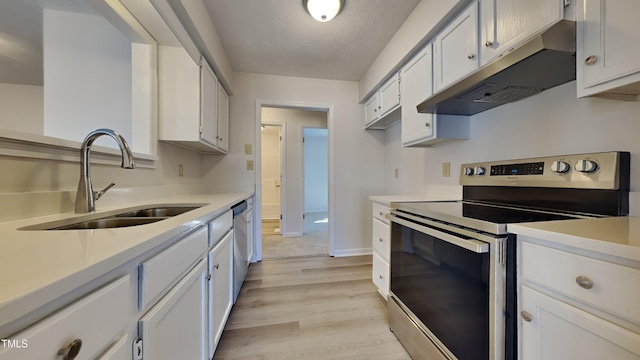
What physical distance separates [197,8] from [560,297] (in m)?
2.40

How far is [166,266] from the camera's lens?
717mm

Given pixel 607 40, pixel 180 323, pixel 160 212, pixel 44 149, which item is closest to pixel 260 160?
pixel 160 212

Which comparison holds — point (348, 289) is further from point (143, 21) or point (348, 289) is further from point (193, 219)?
point (143, 21)

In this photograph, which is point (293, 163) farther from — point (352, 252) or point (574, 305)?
point (574, 305)

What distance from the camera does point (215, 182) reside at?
A: 109 inches

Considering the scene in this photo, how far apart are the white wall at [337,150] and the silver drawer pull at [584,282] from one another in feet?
7.95

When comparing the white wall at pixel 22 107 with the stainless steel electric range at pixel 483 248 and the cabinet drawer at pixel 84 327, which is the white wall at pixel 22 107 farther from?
the stainless steel electric range at pixel 483 248

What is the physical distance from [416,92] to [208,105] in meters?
1.73

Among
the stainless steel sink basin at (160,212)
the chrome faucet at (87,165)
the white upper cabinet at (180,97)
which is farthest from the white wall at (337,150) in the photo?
the chrome faucet at (87,165)

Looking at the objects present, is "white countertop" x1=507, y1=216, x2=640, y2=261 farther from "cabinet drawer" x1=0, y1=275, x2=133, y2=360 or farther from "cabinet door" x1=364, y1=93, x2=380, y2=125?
"cabinet door" x1=364, y1=93, x2=380, y2=125

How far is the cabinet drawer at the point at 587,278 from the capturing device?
0.55 metres

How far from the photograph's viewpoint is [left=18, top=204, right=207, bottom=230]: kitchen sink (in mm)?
860

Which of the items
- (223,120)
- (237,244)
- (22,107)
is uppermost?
(223,120)

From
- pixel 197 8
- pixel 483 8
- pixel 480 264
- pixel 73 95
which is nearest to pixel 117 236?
pixel 480 264
